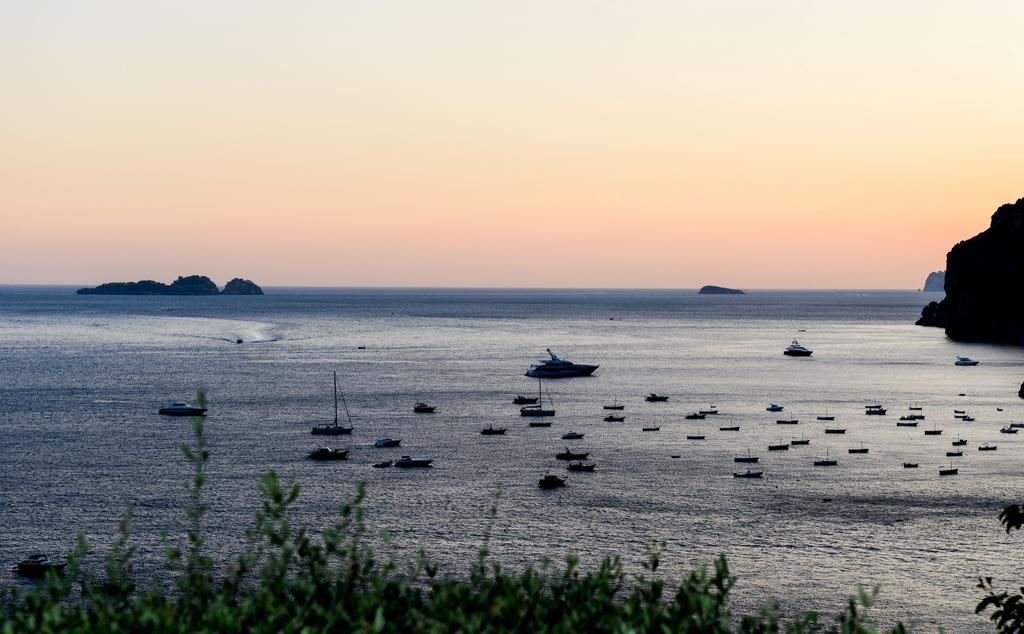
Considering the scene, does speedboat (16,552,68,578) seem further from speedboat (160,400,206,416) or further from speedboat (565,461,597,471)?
speedboat (160,400,206,416)

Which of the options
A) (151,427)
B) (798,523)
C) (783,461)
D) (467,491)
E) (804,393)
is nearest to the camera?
(798,523)

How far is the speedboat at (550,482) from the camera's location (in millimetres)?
86312

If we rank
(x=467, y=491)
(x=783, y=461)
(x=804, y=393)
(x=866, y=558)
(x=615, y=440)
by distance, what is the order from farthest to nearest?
(x=804, y=393), (x=615, y=440), (x=783, y=461), (x=467, y=491), (x=866, y=558)

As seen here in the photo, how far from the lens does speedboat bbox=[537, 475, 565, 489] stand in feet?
283

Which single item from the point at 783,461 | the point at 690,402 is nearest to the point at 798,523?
the point at 783,461

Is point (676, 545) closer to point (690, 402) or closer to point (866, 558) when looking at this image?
point (866, 558)

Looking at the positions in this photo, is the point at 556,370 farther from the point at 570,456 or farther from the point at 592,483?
the point at 592,483

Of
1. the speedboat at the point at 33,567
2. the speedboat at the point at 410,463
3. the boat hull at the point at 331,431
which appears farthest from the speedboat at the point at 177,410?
the speedboat at the point at 33,567

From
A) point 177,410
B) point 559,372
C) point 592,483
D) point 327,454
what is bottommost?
point 592,483

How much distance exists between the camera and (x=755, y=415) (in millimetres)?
135375

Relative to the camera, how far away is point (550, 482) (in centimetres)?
8644

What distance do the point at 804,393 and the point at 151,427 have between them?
90.7 meters

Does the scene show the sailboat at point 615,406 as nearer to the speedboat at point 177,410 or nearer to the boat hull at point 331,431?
the boat hull at point 331,431

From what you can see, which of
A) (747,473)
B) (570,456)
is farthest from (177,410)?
(747,473)
